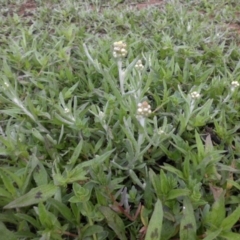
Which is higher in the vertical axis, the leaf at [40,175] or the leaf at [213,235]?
the leaf at [40,175]

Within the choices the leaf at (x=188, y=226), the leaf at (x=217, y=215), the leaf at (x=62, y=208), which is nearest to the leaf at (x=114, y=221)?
the leaf at (x=62, y=208)

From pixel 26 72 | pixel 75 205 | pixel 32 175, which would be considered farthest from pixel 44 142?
pixel 26 72

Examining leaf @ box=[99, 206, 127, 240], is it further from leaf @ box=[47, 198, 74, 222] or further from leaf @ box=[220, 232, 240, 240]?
leaf @ box=[220, 232, 240, 240]

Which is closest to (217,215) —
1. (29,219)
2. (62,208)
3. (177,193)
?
(177,193)

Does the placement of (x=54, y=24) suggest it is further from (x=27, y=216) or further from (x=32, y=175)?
(x=27, y=216)

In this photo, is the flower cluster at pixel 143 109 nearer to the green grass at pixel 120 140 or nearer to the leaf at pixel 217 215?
the green grass at pixel 120 140

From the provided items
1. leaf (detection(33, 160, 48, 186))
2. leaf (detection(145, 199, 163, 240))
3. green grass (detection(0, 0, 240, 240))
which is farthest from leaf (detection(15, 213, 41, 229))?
leaf (detection(145, 199, 163, 240))

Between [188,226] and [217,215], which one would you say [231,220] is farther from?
[188,226]

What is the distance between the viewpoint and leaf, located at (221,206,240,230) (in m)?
1.34

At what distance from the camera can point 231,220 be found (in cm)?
135

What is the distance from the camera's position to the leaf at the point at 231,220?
1337 mm

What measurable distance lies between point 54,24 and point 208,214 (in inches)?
105

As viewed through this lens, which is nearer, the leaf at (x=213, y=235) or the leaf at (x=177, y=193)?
the leaf at (x=213, y=235)

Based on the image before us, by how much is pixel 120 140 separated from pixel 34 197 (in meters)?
0.61
